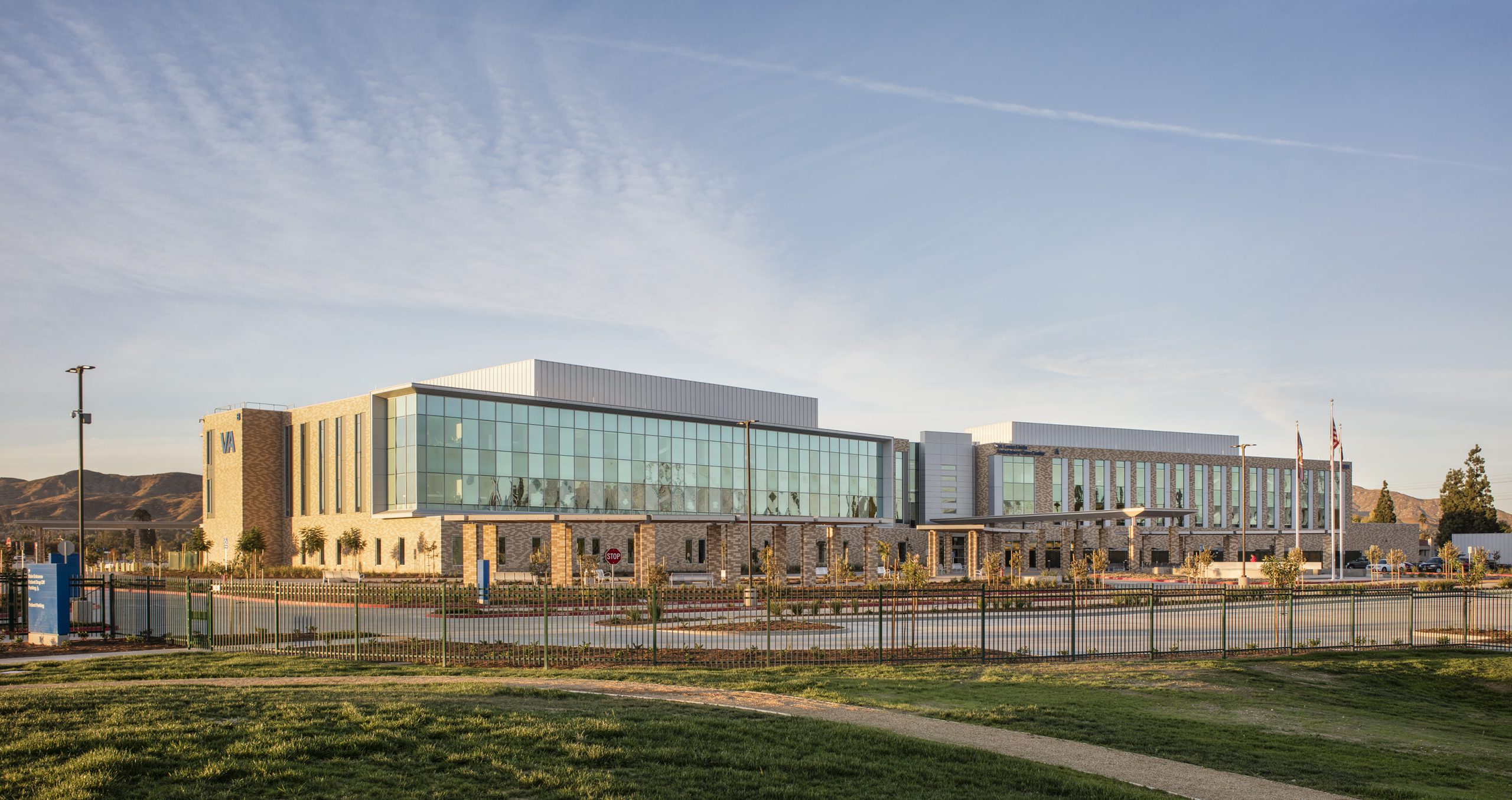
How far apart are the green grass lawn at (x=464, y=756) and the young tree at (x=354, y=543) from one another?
52981 millimetres

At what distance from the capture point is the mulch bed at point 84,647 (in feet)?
82.1

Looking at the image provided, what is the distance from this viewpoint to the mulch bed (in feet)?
82.1

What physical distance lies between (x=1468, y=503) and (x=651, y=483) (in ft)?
333

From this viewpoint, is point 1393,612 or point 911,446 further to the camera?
point 911,446

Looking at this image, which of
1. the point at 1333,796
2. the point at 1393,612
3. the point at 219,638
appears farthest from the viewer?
the point at 1393,612

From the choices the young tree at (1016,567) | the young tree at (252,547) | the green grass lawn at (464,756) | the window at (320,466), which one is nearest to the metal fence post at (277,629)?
the green grass lawn at (464,756)

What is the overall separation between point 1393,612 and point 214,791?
43.6 meters

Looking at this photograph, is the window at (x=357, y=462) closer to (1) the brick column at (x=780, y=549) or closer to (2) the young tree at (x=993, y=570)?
(1) the brick column at (x=780, y=549)

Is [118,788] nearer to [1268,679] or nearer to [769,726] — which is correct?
[769,726]

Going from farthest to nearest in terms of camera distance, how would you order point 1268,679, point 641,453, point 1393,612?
point 641,453, point 1393,612, point 1268,679

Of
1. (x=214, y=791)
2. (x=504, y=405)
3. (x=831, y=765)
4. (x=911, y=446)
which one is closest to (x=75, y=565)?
(x=214, y=791)

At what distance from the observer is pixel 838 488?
283 feet

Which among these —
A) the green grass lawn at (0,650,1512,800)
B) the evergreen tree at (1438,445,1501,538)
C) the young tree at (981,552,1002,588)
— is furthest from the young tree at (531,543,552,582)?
the evergreen tree at (1438,445,1501,538)

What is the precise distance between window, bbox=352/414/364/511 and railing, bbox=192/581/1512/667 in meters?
27.4
